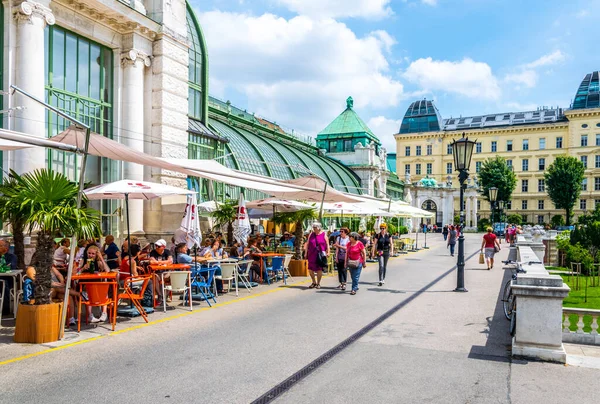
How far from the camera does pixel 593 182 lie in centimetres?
8575

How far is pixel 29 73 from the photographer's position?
1277 centimetres

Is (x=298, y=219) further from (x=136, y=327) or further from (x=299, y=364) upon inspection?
(x=299, y=364)

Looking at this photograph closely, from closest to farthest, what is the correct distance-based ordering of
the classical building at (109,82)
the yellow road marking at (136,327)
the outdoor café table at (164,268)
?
the yellow road marking at (136,327)
the outdoor café table at (164,268)
the classical building at (109,82)

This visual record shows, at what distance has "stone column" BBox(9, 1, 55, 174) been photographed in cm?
1264

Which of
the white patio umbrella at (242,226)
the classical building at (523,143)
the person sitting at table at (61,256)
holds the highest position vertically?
the classical building at (523,143)

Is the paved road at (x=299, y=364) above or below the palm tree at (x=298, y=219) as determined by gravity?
below

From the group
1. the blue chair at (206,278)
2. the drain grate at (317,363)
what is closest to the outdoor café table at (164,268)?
the blue chair at (206,278)

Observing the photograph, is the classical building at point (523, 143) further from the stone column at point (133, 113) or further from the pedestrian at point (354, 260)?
the stone column at point (133, 113)

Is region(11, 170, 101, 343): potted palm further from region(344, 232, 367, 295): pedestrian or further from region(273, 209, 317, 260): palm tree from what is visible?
region(273, 209, 317, 260): palm tree

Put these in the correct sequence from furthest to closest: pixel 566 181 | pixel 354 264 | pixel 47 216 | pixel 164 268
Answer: pixel 566 181 → pixel 354 264 → pixel 164 268 → pixel 47 216

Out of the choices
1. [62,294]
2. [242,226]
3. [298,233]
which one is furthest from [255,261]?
[62,294]

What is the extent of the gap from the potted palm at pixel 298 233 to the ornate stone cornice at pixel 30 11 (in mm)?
9562

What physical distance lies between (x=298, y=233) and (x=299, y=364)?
11048 mm

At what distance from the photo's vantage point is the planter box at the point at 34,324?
25.2 feet
